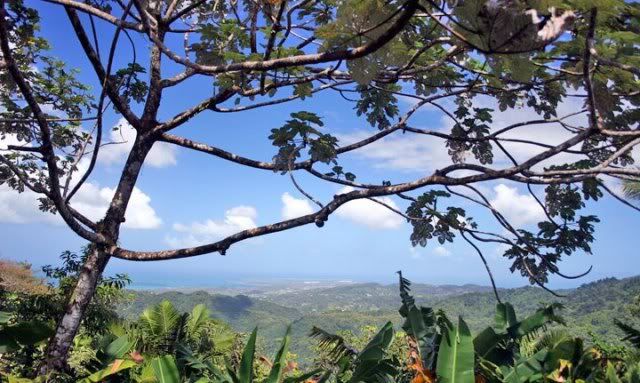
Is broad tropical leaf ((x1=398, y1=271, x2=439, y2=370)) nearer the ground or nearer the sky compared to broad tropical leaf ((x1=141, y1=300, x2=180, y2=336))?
nearer the sky

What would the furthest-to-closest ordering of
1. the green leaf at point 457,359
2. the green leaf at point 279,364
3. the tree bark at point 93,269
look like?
the tree bark at point 93,269, the green leaf at point 279,364, the green leaf at point 457,359

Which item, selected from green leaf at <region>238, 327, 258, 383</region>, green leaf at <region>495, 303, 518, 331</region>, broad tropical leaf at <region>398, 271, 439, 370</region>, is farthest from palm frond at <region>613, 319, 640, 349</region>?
green leaf at <region>238, 327, 258, 383</region>

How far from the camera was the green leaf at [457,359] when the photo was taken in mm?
3109

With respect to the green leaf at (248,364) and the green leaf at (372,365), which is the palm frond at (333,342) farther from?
the green leaf at (248,364)

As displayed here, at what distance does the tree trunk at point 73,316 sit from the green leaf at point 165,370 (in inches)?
31.6

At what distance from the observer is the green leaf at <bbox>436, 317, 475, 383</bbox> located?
10.2ft

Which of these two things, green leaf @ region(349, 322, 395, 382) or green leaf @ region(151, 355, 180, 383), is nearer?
green leaf @ region(151, 355, 180, 383)

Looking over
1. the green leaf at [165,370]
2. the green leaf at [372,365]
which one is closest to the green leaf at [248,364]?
the green leaf at [165,370]

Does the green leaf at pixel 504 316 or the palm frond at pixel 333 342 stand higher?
the green leaf at pixel 504 316

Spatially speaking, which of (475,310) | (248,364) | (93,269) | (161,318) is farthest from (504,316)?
(475,310)

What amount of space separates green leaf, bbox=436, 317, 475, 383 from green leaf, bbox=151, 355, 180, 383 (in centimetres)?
188

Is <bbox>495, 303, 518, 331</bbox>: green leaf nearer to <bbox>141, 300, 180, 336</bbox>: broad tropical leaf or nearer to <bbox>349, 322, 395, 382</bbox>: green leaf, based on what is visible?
<bbox>349, 322, 395, 382</bbox>: green leaf

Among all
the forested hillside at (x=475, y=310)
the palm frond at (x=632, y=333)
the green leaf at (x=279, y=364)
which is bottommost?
the forested hillside at (x=475, y=310)

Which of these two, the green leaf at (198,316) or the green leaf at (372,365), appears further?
the green leaf at (198,316)
